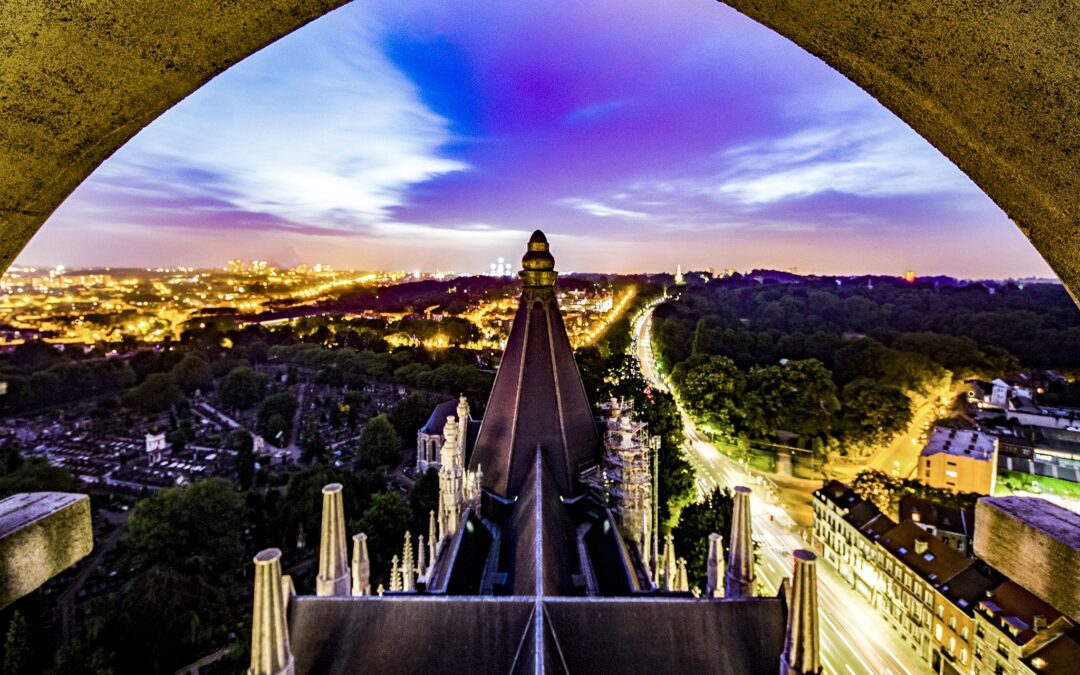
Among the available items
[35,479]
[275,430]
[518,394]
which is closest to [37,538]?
[518,394]

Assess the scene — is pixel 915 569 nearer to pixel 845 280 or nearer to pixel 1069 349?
Answer: pixel 1069 349

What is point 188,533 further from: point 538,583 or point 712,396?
point 712,396

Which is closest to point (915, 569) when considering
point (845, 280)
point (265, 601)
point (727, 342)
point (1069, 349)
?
point (265, 601)

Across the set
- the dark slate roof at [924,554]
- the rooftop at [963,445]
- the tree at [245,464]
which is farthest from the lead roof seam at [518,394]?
the rooftop at [963,445]

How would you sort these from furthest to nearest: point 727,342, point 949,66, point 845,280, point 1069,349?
point 845,280
point 727,342
point 1069,349
point 949,66

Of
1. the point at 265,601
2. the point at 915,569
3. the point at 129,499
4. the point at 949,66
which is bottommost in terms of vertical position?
the point at 129,499

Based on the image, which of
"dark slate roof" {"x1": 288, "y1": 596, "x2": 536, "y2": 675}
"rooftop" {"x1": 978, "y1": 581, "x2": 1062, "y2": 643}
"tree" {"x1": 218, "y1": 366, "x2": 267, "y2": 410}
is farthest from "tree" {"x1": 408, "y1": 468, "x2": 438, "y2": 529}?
"tree" {"x1": 218, "y1": 366, "x2": 267, "y2": 410}
